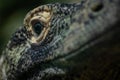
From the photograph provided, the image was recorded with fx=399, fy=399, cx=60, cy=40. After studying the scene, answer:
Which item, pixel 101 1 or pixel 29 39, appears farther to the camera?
pixel 29 39

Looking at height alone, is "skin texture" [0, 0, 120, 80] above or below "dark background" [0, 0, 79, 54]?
below

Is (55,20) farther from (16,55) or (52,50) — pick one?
(16,55)

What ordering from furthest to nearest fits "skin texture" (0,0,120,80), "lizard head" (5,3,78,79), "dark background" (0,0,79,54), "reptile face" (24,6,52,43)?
"dark background" (0,0,79,54) → "reptile face" (24,6,52,43) → "lizard head" (5,3,78,79) → "skin texture" (0,0,120,80)

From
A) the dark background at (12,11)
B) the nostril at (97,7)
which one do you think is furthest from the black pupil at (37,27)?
the dark background at (12,11)

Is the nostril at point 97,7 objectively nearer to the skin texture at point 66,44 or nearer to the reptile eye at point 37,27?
the skin texture at point 66,44

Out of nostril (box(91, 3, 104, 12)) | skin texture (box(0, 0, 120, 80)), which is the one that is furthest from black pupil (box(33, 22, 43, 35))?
nostril (box(91, 3, 104, 12))

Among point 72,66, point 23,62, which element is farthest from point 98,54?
point 23,62

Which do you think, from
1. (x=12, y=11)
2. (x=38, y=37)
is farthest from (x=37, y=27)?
(x=12, y=11)

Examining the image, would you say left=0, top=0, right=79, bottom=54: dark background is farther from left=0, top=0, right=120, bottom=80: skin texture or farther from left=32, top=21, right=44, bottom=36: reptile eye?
left=32, top=21, right=44, bottom=36: reptile eye
